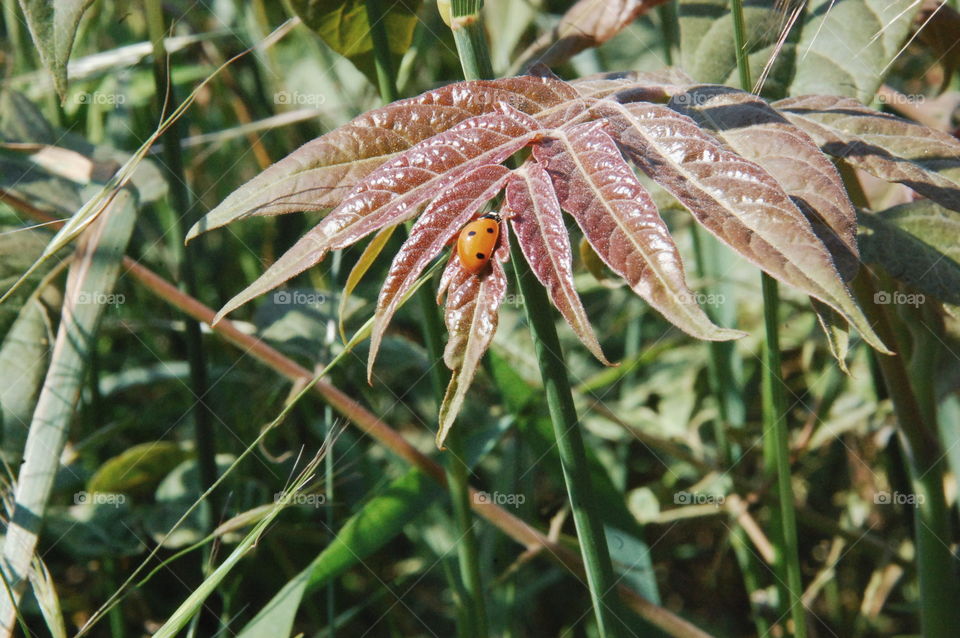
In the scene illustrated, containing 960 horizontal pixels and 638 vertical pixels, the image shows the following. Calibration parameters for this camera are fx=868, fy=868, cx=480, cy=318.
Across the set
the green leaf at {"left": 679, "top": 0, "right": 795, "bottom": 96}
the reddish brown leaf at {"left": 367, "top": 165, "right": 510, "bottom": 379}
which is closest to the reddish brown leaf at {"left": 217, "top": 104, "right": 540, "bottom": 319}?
the reddish brown leaf at {"left": 367, "top": 165, "right": 510, "bottom": 379}

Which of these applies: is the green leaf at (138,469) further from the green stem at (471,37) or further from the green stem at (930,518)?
the green stem at (930,518)

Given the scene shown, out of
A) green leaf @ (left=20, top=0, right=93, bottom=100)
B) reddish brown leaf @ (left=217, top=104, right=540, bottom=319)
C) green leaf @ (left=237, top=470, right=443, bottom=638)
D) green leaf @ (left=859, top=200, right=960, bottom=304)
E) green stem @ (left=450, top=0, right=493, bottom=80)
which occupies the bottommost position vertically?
green leaf @ (left=237, top=470, right=443, bottom=638)

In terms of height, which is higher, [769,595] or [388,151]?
[388,151]

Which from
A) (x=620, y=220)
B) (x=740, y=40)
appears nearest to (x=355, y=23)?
(x=740, y=40)

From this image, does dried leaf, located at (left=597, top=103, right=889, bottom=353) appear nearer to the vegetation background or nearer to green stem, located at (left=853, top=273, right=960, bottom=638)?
the vegetation background

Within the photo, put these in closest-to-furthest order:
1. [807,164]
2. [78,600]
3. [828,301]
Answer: [828,301]
[807,164]
[78,600]

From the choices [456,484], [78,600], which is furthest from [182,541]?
[456,484]

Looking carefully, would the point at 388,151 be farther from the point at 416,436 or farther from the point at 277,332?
the point at 416,436
